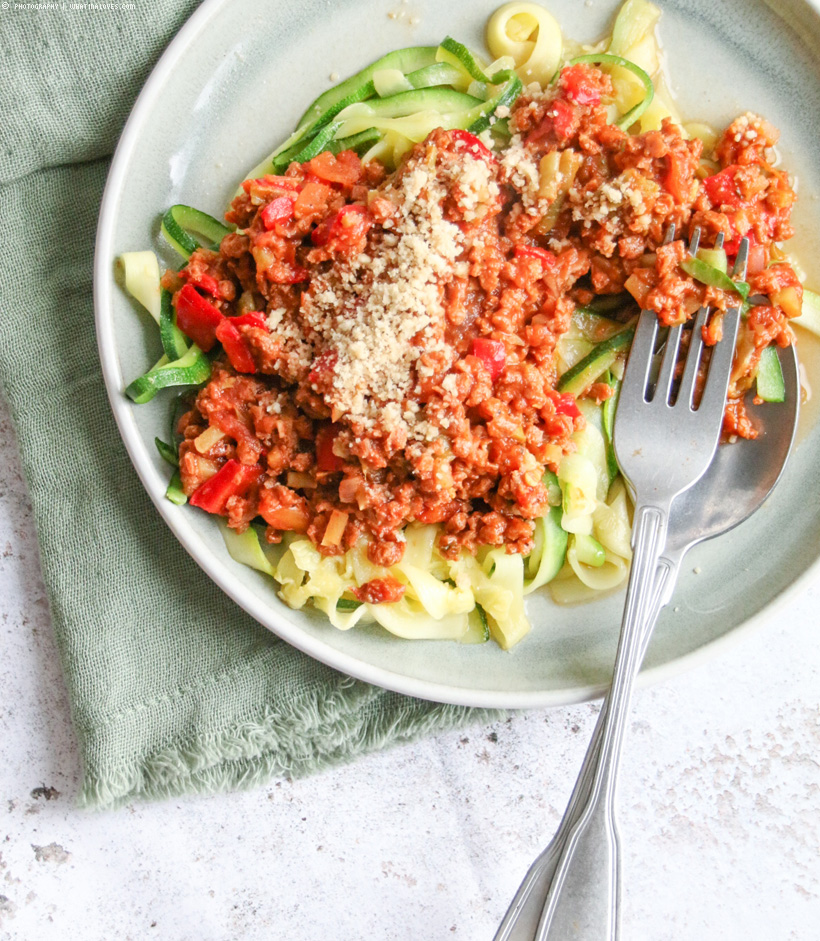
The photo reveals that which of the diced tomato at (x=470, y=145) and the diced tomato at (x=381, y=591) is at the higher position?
the diced tomato at (x=470, y=145)

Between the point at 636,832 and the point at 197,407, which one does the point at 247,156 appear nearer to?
the point at 197,407

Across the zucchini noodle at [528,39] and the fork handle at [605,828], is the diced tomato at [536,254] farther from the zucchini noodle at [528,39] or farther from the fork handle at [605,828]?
the fork handle at [605,828]

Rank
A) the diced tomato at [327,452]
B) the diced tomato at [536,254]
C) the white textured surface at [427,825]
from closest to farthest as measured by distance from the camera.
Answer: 1. the diced tomato at [536,254]
2. the diced tomato at [327,452]
3. the white textured surface at [427,825]

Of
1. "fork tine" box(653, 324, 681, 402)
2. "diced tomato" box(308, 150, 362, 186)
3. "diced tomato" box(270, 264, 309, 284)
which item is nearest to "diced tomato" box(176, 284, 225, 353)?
"diced tomato" box(270, 264, 309, 284)

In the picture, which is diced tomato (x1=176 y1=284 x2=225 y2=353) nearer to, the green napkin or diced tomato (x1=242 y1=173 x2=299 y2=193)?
diced tomato (x1=242 y1=173 x2=299 y2=193)

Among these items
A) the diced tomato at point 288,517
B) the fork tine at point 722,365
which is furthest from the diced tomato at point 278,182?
the fork tine at point 722,365

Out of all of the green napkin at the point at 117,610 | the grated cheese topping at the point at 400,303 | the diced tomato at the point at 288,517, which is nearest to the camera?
the grated cheese topping at the point at 400,303
